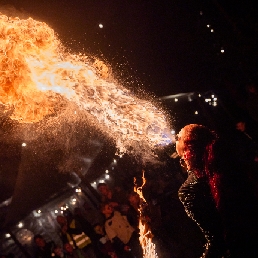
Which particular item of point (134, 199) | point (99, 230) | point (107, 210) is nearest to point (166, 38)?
point (134, 199)

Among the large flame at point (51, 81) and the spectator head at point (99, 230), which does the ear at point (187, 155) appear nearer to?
the large flame at point (51, 81)

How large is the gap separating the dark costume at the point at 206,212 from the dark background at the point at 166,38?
7.34 m

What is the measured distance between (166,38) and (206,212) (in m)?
9.71

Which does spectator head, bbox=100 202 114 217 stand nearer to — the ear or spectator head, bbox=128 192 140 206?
spectator head, bbox=128 192 140 206

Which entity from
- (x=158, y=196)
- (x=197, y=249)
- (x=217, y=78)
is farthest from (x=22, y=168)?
(x=217, y=78)

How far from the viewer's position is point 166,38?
1095 centimetres

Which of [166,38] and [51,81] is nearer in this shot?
[51,81]

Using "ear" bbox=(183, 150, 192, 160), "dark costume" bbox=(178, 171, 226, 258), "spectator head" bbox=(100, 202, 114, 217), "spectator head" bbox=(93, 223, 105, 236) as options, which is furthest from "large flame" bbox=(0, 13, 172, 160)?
"spectator head" bbox=(93, 223, 105, 236)

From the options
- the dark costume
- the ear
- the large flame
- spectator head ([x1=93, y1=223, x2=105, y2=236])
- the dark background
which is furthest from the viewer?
the dark background

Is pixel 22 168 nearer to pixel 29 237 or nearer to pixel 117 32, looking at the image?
pixel 29 237

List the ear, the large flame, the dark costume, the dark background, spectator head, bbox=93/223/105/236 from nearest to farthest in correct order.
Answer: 1. the dark costume
2. the ear
3. the large flame
4. spectator head, bbox=93/223/105/236
5. the dark background

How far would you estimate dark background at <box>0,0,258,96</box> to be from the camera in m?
9.40

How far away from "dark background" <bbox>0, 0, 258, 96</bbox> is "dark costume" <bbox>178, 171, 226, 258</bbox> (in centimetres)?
734

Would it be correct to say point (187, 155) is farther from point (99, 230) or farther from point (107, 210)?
point (99, 230)
